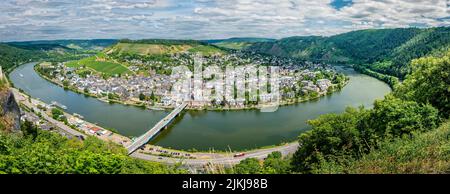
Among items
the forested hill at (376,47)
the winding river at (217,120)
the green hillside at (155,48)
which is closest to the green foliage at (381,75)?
the forested hill at (376,47)

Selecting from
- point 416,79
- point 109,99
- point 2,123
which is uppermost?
point 416,79

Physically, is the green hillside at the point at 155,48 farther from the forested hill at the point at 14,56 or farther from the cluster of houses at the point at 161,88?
the cluster of houses at the point at 161,88

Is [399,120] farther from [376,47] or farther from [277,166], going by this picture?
[376,47]

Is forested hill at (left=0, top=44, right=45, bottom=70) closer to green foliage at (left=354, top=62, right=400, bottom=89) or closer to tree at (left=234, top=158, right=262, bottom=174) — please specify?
tree at (left=234, top=158, right=262, bottom=174)

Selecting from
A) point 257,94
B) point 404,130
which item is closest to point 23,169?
point 404,130
